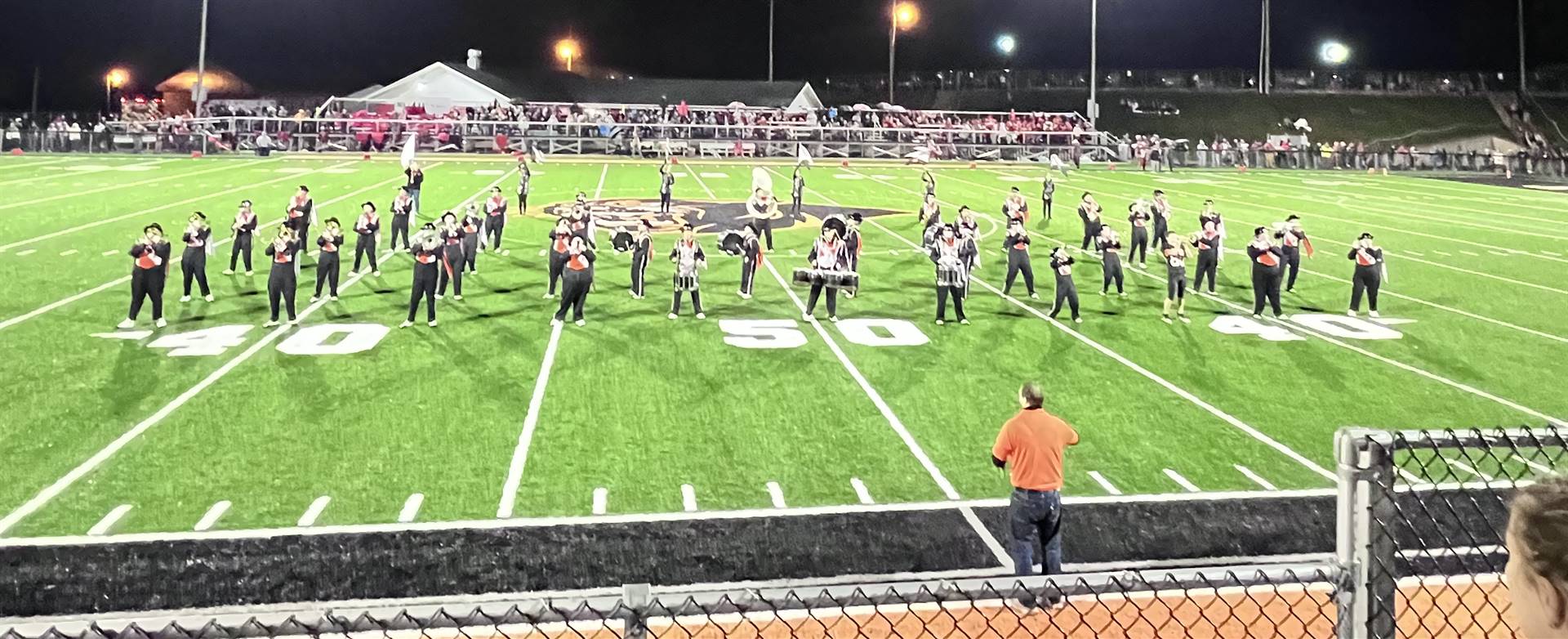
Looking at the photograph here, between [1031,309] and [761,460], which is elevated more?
[1031,309]

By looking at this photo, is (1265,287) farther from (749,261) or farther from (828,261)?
(749,261)

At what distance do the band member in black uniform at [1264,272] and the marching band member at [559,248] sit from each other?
7731mm

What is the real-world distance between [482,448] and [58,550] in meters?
2.60

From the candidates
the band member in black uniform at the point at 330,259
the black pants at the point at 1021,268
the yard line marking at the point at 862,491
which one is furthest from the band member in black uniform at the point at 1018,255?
the band member in black uniform at the point at 330,259

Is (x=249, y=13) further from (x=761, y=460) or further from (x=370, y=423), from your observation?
(x=761, y=460)

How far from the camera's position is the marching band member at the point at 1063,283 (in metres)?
11.7

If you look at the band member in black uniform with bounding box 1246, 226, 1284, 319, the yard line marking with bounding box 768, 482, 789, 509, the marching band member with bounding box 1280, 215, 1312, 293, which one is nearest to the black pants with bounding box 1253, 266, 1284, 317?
the band member in black uniform with bounding box 1246, 226, 1284, 319

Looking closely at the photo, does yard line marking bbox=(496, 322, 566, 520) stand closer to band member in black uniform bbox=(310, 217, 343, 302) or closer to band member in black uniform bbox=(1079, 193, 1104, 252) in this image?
band member in black uniform bbox=(310, 217, 343, 302)

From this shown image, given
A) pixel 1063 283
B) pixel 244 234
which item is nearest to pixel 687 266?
pixel 1063 283

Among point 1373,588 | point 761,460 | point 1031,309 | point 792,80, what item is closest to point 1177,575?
point 1373,588

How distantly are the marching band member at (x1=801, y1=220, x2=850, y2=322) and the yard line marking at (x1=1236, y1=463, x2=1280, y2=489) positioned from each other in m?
4.87

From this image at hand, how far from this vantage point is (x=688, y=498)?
709cm

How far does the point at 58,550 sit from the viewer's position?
238 inches

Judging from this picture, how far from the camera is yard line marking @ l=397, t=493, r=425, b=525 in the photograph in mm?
6590
